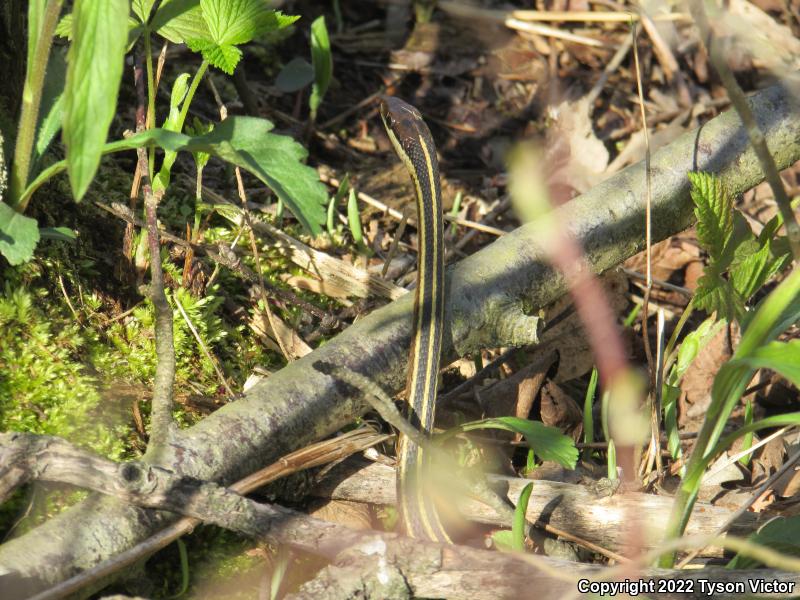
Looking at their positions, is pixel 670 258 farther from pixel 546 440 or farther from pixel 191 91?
pixel 191 91

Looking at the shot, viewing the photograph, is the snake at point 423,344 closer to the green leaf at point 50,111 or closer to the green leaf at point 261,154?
the green leaf at point 261,154

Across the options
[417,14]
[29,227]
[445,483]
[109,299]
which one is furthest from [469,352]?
[417,14]

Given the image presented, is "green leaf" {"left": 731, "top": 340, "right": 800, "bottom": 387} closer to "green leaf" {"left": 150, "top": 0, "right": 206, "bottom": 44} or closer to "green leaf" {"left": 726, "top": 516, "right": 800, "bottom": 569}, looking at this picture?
"green leaf" {"left": 726, "top": 516, "right": 800, "bottom": 569}

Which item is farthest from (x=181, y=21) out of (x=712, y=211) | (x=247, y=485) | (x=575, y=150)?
(x=575, y=150)

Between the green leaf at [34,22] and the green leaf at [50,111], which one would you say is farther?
the green leaf at [50,111]

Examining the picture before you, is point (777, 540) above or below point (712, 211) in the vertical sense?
below

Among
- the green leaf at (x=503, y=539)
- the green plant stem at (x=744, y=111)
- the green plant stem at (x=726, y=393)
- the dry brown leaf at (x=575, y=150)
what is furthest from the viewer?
the dry brown leaf at (x=575, y=150)

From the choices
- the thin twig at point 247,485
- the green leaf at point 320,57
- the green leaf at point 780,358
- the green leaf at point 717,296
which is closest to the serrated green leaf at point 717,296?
the green leaf at point 717,296
